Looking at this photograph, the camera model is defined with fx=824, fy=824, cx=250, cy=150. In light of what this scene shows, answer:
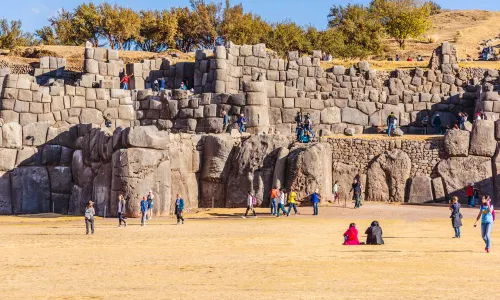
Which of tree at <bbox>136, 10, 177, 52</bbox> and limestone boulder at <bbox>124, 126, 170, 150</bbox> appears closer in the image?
limestone boulder at <bbox>124, 126, 170, 150</bbox>

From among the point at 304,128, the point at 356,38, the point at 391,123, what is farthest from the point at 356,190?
the point at 356,38

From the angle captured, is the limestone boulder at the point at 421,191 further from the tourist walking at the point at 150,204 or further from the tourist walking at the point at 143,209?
the tourist walking at the point at 143,209

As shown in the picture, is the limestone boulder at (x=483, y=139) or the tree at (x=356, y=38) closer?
the limestone boulder at (x=483, y=139)

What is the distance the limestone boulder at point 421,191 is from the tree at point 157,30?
115 feet

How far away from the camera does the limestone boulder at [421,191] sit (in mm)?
34188

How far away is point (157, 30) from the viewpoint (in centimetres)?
6625

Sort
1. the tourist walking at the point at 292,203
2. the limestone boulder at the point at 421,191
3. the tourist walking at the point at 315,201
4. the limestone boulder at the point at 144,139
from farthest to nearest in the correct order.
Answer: the limestone boulder at the point at 421,191
the limestone boulder at the point at 144,139
the tourist walking at the point at 292,203
the tourist walking at the point at 315,201

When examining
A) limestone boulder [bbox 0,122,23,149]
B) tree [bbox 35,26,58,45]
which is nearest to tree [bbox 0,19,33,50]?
tree [bbox 35,26,58,45]

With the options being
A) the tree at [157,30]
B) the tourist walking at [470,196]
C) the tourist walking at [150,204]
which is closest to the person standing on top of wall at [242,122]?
Answer: the tourist walking at [150,204]

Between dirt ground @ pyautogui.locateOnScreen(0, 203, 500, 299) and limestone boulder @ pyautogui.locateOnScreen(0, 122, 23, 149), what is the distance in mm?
7771

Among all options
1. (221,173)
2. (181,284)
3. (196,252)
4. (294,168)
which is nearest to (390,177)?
(294,168)

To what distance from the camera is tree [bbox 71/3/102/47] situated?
65500 mm

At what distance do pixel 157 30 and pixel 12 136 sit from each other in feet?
107

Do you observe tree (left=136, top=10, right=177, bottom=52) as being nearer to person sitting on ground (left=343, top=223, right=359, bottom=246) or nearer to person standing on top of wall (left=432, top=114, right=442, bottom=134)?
person standing on top of wall (left=432, top=114, right=442, bottom=134)
